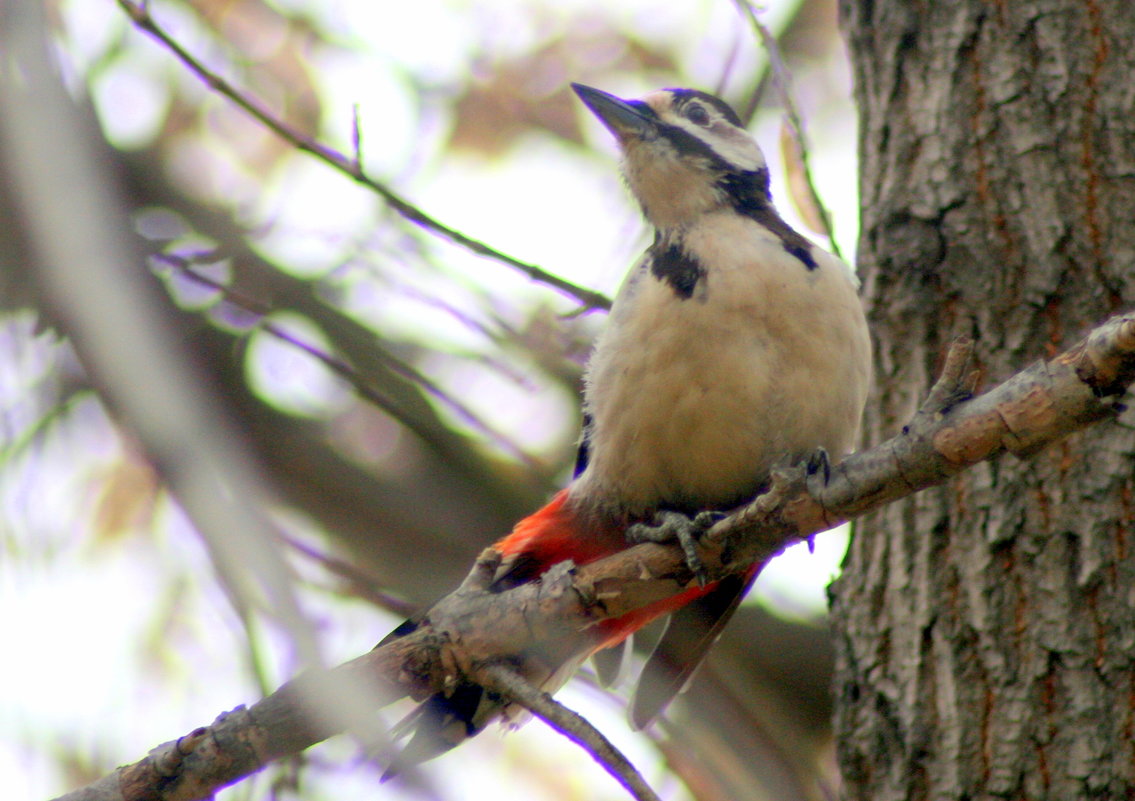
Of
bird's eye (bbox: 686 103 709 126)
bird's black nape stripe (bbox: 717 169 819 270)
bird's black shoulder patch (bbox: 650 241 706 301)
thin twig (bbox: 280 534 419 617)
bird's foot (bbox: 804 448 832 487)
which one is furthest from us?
bird's eye (bbox: 686 103 709 126)

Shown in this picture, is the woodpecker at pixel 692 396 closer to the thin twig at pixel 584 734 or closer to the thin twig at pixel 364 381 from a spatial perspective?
the thin twig at pixel 364 381

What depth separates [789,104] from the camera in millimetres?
3473

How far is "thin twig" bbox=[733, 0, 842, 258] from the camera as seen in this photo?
11.4 feet

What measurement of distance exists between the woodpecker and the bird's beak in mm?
185

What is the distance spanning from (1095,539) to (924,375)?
0.68 m

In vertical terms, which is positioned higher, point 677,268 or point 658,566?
point 677,268

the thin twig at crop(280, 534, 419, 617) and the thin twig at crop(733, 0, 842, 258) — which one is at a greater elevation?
the thin twig at crop(733, 0, 842, 258)

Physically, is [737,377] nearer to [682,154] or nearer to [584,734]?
[682,154]

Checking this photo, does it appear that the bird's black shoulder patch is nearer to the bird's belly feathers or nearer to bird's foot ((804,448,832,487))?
the bird's belly feathers

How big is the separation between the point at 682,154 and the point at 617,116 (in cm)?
26

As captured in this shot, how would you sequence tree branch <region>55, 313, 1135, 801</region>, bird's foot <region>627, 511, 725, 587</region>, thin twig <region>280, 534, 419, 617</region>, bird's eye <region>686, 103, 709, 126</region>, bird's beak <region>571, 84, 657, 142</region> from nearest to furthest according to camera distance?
thin twig <region>280, 534, 419, 617</region>, tree branch <region>55, 313, 1135, 801</region>, bird's foot <region>627, 511, 725, 587</region>, bird's beak <region>571, 84, 657, 142</region>, bird's eye <region>686, 103, 709, 126</region>

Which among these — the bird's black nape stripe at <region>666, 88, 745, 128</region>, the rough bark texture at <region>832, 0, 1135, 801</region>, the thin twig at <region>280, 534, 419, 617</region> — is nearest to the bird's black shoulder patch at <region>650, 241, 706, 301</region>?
the rough bark texture at <region>832, 0, 1135, 801</region>

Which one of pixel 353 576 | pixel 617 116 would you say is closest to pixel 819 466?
pixel 353 576

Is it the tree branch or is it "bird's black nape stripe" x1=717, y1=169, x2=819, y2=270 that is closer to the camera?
the tree branch
